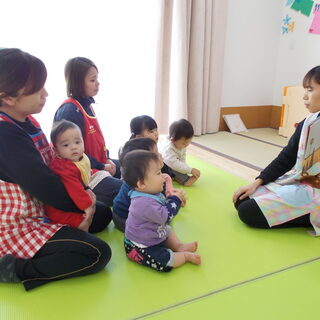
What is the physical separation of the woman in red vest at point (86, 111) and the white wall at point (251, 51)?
195 centimetres

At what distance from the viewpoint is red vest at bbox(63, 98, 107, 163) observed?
5.02 feet

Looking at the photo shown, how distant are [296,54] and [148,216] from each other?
2732 millimetres

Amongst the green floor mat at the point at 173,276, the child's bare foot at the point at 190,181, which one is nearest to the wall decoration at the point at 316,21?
the child's bare foot at the point at 190,181

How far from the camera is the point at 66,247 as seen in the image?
3.32ft

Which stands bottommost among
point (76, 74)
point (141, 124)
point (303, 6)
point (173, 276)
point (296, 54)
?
point (173, 276)

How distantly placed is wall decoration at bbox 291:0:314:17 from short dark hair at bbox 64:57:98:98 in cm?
228

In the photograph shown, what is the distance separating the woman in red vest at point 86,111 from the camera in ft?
4.92

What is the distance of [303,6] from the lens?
2.90m

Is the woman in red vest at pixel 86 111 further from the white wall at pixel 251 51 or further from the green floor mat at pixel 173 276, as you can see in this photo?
the white wall at pixel 251 51

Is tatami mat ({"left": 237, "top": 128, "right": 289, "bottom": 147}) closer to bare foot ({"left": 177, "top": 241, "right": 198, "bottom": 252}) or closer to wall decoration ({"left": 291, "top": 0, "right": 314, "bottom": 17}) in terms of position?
wall decoration ({"left": 291, "top": 0, "right": 314, "bottom": 17})

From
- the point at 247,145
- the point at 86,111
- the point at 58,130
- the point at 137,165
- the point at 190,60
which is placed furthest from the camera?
the point at 190,60

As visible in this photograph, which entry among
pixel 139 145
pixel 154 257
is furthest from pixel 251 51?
pixel 154 257

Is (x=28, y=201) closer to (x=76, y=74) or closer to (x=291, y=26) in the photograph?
(x=76, y=74)

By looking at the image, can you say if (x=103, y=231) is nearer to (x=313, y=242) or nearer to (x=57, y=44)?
(x=313, y=242)
